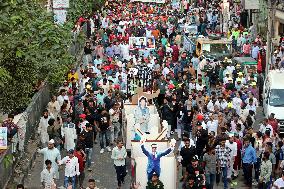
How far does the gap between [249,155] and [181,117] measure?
5.31 metres

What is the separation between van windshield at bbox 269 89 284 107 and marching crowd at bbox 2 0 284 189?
0.72 meters

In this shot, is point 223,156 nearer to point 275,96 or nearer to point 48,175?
point 48,175

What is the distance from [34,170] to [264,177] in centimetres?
640

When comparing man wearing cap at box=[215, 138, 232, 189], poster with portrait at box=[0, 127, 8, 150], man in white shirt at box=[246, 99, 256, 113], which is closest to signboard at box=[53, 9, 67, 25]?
man in white shirt at box=[246, 99, 256, 113]

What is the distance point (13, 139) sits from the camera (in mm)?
22375

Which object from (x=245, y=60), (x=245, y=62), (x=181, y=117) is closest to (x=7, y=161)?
(x=181, y=117)

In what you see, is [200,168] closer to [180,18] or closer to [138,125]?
[138,125]

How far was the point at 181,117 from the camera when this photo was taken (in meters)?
27.2

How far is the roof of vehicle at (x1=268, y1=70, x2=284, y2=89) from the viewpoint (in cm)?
2897

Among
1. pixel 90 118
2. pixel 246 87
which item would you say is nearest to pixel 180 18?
pixel 246 87

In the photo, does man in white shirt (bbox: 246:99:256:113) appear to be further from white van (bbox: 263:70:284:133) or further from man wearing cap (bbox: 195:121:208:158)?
man wearing cap (bbox: 195:121:208:158)

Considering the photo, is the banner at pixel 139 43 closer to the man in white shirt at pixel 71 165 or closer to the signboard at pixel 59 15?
the signboard at pixel 59 15

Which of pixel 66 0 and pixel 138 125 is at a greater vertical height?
pixel 66 0

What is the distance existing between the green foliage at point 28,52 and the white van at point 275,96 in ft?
22.6
